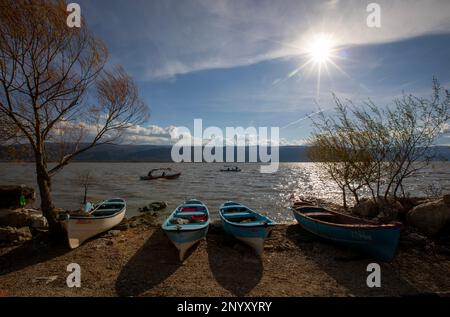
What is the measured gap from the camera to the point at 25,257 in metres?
9.00

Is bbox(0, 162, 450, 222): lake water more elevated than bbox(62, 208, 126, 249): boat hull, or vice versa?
bbox(62, 208, 126, 249): boat hull

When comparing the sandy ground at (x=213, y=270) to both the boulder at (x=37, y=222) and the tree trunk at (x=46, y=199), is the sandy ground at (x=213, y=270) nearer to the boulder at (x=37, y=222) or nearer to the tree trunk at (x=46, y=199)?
the tree trunk at (x=46, y=199)

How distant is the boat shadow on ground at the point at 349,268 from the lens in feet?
22.3

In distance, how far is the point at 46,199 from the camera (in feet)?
33.0

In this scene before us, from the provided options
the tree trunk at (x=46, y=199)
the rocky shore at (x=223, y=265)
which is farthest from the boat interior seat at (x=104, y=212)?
the tree trunk at (x=46, y=199)

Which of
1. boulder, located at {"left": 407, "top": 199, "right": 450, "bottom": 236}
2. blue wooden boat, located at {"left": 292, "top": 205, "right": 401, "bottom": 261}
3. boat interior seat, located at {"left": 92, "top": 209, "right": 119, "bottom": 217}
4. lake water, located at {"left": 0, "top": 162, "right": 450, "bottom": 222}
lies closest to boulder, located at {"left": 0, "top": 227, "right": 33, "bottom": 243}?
boat interior seat, located at {"left": 92, "top": 209, "right": 119, "bottom": 217}

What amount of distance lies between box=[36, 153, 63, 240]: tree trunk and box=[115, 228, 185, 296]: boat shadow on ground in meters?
3.84

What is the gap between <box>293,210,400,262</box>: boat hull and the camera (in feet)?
26.9

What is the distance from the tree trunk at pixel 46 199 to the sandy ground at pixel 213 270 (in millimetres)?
572

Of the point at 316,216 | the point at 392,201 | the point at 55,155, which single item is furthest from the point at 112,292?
the point at 392,201

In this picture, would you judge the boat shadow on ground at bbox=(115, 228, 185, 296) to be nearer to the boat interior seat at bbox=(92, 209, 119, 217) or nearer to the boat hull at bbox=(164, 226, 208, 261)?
the boat hull at bbox=(164, 226, 208, 261)
